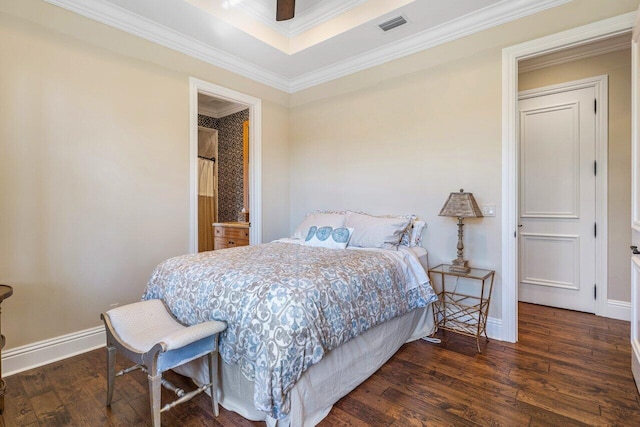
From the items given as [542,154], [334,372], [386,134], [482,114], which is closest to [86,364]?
[334,372]

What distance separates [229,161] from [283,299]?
13.9 ft

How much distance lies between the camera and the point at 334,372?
177cm

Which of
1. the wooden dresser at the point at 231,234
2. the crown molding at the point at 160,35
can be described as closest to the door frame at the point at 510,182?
the crown molding at the point at 160,35

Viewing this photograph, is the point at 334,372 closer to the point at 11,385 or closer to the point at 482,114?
the point at 11,385

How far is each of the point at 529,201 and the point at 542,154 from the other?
538mm

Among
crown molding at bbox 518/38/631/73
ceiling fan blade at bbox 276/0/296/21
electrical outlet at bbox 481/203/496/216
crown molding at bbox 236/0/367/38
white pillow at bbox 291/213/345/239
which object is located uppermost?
crown molding at bbox 236/0/367/38

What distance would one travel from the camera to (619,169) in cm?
304

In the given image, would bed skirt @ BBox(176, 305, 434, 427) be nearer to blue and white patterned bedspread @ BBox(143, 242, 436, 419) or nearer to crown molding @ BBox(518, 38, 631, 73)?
blue and white patterned bedspread @ BBox(143, 242, 436, 419)

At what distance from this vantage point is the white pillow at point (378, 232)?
273 cm

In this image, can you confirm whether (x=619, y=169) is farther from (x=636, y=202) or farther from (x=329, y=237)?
(x=329, y=237)

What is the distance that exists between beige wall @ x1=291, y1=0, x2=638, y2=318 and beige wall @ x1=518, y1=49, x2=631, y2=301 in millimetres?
1167

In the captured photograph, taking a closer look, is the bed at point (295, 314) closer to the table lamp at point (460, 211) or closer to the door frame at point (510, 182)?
the table lamp at point (460, 211)

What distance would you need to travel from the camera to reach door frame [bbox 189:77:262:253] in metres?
3.14

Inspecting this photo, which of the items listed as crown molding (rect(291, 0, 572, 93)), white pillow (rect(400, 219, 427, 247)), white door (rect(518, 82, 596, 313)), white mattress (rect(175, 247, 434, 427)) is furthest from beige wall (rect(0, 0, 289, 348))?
white door (rect(518, 82, 596, 313))
